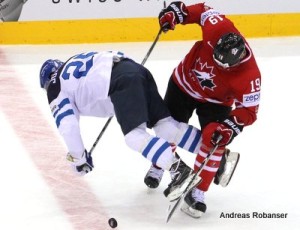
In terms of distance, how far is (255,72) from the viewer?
3.27 metres

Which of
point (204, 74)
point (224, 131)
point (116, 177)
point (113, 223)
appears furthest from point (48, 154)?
point (224, 131)

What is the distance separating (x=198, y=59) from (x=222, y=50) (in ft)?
1.02

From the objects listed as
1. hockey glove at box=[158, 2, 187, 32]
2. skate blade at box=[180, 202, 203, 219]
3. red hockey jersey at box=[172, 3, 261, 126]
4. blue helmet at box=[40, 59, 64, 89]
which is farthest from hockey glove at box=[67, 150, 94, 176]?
hockey glove at box=[158, 2, 187, 32]

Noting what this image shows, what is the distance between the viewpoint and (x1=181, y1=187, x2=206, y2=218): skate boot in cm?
341

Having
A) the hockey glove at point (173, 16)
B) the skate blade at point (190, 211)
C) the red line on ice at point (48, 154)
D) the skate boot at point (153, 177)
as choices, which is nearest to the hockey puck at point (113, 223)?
the red line on ice at point (48, 154)

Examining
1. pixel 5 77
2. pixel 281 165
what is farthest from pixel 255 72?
pixel 5 77

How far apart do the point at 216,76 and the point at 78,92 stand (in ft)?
2.02

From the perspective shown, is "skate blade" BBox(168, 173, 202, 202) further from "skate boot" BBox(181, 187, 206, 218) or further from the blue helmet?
the blue helmet

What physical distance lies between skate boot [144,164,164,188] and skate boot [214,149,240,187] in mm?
325

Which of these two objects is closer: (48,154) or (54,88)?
(54,88)

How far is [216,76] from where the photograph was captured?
3.40 metres

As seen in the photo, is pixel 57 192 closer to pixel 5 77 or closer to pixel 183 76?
pixel 183 76

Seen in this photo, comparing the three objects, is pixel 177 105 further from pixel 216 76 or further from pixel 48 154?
pixel 48 154

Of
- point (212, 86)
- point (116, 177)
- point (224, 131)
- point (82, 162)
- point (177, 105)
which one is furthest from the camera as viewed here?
point (116, 177)
